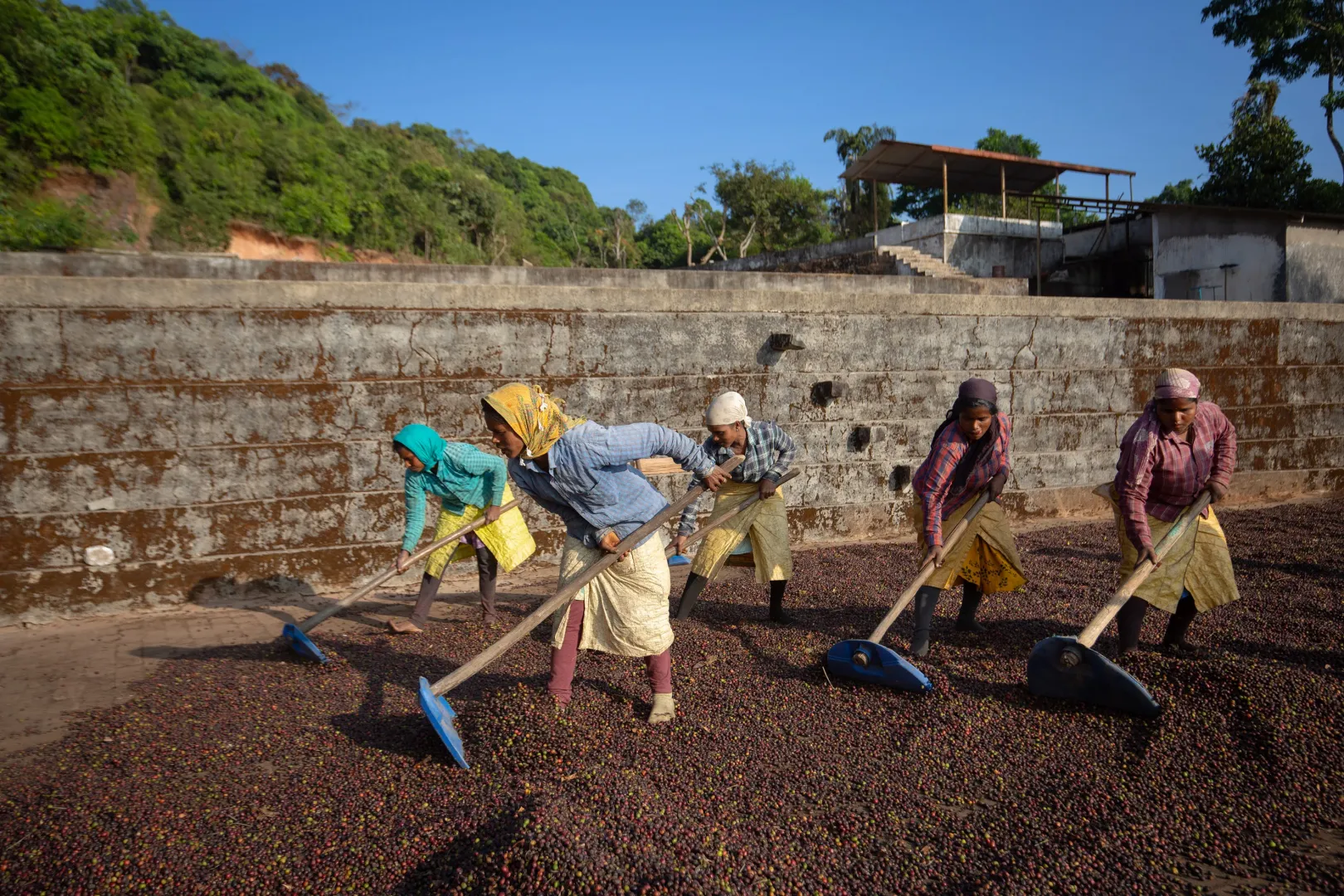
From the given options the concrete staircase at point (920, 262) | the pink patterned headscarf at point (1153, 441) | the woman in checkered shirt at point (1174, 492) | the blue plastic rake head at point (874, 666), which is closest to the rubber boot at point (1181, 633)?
the woman in checkered shirt at point (1174, 492)

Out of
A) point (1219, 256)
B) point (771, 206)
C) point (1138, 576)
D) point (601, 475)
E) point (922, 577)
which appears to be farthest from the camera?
point (771, 206)

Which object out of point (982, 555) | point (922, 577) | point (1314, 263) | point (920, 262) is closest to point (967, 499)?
point (982, 555)

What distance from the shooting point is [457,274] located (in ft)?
28.2

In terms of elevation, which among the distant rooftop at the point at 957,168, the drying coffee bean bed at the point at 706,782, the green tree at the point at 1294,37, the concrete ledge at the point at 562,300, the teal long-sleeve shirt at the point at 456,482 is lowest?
the drying coffee bean bed at the point at 706,782

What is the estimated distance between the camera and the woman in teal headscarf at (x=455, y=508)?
4793mm

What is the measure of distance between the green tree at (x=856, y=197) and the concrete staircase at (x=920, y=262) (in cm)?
1684

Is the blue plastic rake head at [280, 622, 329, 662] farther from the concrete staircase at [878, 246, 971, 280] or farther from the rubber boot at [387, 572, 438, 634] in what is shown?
the concrete staircase at [878, 246, 971, 280]

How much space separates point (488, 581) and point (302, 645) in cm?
119

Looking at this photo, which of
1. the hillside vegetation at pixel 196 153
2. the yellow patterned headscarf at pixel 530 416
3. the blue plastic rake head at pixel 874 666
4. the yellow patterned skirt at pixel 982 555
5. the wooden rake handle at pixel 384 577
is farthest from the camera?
the hillside vegetation at pixel 196 153

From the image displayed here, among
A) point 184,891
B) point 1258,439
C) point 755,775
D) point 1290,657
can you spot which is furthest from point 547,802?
point 1258,439

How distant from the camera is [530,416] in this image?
3.22 meters

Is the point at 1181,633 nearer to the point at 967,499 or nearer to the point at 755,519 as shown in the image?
the point at 967,499

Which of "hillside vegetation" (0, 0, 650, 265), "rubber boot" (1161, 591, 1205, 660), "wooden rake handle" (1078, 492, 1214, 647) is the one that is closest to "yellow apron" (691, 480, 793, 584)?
"wooden rake handle" (1078, 492, 1214, 647)

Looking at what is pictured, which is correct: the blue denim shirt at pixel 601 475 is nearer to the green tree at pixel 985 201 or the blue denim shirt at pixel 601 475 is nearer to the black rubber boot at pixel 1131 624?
the black rubber boot at pixel 1131 624
